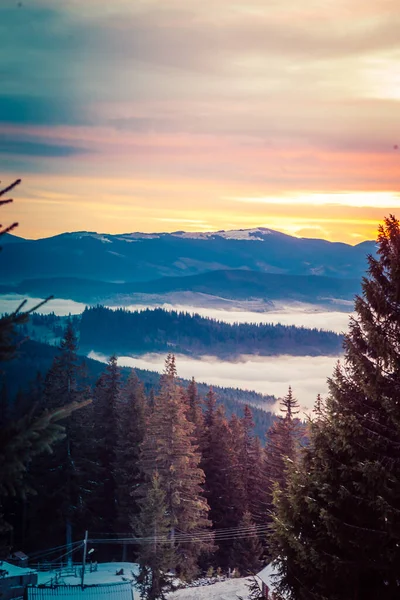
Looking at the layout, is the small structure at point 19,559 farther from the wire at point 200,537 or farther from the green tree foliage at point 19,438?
the green tree foliage at point 19,438

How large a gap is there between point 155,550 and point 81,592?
4.04 meters

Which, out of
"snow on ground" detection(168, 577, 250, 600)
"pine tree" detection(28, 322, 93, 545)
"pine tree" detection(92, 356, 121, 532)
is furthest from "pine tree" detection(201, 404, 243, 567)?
"snow on ground" detection(168, 577, 250, 600)

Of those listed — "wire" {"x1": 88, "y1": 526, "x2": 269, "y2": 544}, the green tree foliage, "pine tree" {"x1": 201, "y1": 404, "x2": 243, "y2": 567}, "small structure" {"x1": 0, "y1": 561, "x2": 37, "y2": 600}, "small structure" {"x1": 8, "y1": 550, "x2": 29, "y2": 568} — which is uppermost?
the green tree foliage

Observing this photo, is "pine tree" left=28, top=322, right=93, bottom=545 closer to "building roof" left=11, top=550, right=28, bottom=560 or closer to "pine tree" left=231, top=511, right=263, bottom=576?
"building roof" left=11, top=550, right=28, bottom=560

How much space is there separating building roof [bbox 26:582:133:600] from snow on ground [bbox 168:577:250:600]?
8.21ft

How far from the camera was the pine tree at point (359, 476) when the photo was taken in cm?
1134

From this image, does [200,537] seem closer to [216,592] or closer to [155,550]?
[216,592]

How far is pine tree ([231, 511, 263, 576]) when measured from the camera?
134ft

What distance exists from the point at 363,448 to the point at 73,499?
31.8 m

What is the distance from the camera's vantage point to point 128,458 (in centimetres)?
4347

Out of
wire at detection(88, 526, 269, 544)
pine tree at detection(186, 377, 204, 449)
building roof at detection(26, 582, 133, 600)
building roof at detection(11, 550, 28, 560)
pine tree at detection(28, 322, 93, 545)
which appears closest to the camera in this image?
building roof at detection(26, 582, 133, 600)

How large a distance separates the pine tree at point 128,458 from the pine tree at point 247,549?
704 cm

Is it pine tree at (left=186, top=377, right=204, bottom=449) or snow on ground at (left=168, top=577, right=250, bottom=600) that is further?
pine tree at (left=186, top=377, right=204, bottom=449)

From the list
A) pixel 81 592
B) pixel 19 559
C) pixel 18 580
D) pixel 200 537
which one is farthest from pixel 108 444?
pixel 81 592
